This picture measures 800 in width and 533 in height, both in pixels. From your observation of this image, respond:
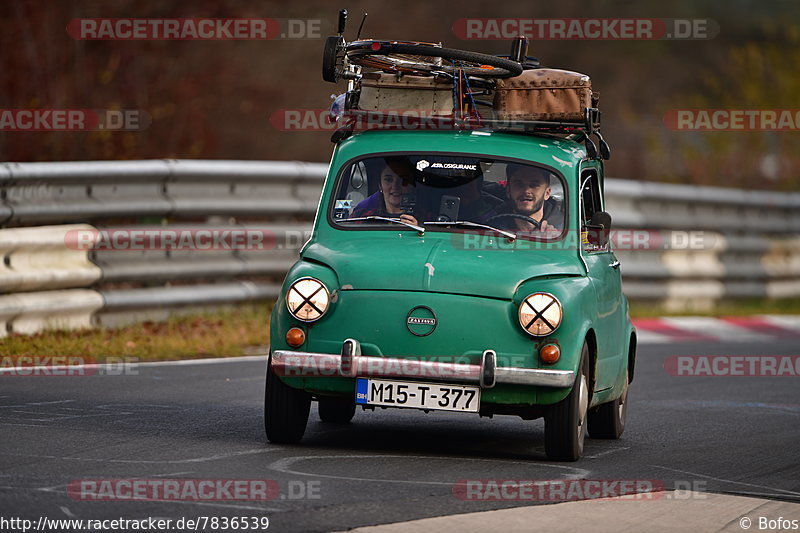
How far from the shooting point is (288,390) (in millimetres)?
8398

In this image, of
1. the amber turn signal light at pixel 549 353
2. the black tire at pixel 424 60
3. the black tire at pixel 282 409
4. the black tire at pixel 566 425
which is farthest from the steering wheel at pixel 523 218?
the black tire at pixel 282 409

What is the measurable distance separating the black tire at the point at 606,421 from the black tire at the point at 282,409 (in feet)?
6.77

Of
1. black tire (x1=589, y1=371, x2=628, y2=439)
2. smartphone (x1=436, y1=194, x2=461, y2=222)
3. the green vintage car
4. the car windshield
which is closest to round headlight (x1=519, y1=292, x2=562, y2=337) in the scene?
the green vintage car

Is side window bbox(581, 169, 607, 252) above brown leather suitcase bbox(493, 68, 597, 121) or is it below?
below

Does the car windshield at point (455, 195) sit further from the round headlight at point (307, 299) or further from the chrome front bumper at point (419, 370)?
the chrome front bumper at point (419, 370)

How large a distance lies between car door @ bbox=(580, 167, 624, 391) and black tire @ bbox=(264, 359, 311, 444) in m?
1.69

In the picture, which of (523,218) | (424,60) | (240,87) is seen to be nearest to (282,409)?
(523,218)

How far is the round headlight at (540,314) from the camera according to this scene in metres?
8.10

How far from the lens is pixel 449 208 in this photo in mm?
9031

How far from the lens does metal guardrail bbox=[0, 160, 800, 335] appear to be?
12.4 m

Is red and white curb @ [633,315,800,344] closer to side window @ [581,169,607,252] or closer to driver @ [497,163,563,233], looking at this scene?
side window @ [581,169,607,252]

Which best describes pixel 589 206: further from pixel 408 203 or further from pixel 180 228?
pixel 180 228

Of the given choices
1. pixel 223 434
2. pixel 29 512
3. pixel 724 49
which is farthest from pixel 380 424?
pixel 724 49

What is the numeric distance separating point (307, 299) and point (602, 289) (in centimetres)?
183
